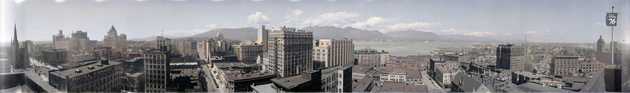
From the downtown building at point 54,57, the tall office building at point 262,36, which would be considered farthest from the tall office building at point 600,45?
the downtown building at point 54,57

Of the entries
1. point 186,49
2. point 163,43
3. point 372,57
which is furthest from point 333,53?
point 163,43

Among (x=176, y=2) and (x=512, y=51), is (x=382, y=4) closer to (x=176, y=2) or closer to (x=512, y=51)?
(x=512, y=51)

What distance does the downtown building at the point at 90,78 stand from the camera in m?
2.36

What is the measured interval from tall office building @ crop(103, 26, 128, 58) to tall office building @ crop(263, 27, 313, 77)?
81 centimetres

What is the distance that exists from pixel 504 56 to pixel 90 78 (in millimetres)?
2418

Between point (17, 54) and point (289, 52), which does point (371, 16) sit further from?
point (17, 54)

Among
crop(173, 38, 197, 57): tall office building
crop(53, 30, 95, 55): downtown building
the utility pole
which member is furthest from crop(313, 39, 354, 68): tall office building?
the utility pole

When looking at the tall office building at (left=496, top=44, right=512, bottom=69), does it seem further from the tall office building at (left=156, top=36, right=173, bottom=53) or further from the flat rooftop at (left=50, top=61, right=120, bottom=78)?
the flat rooftop at (left=50, top=61, right=120, bottom=78)

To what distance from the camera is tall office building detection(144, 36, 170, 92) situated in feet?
7.55

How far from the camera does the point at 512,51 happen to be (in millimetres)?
2256

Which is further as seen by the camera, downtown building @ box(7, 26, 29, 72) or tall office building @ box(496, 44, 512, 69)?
downtown building @ box(7, 26, 29, 72)

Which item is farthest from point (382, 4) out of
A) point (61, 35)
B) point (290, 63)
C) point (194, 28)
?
point (61, 35)

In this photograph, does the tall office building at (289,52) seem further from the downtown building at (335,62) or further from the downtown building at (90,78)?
the downtown building at (90,78)

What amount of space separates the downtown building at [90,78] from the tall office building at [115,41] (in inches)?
4.0
